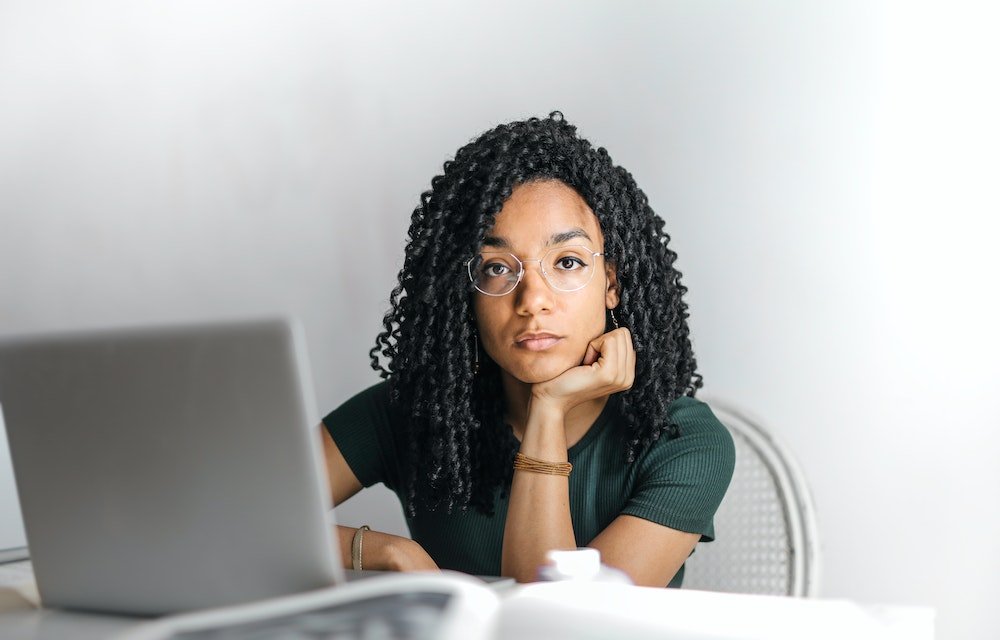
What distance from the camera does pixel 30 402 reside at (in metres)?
0.94

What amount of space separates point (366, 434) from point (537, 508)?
1.29ft

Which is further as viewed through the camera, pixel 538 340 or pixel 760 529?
pixel 760 529

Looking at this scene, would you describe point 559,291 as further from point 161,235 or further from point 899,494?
point 161,235

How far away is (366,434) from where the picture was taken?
1.76 metres

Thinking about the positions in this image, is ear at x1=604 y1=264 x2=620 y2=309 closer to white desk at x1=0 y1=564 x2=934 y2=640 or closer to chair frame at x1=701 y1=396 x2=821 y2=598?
chair frame at x1=701 y1=396 x2=821 y2=598

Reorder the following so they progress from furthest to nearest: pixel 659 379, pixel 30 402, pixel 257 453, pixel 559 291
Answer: pixel 659 379 < pixel 559 291 < pixel 30 402 < pixel 257 453

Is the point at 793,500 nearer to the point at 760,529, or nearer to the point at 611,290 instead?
the point at 760,529

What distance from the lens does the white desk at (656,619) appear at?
2.47 ft

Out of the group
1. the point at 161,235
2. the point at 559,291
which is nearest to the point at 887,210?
the point at 559,291

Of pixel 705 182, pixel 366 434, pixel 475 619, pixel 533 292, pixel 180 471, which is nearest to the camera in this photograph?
pixel 475 619

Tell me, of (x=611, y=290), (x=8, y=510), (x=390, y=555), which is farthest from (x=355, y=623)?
(x=8, y=510)

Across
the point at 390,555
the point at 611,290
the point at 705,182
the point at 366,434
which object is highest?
the point at 705,182

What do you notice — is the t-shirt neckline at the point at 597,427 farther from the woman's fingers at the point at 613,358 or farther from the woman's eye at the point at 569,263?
the woman's eye at the point at 569,263

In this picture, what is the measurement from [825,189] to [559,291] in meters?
0.72
